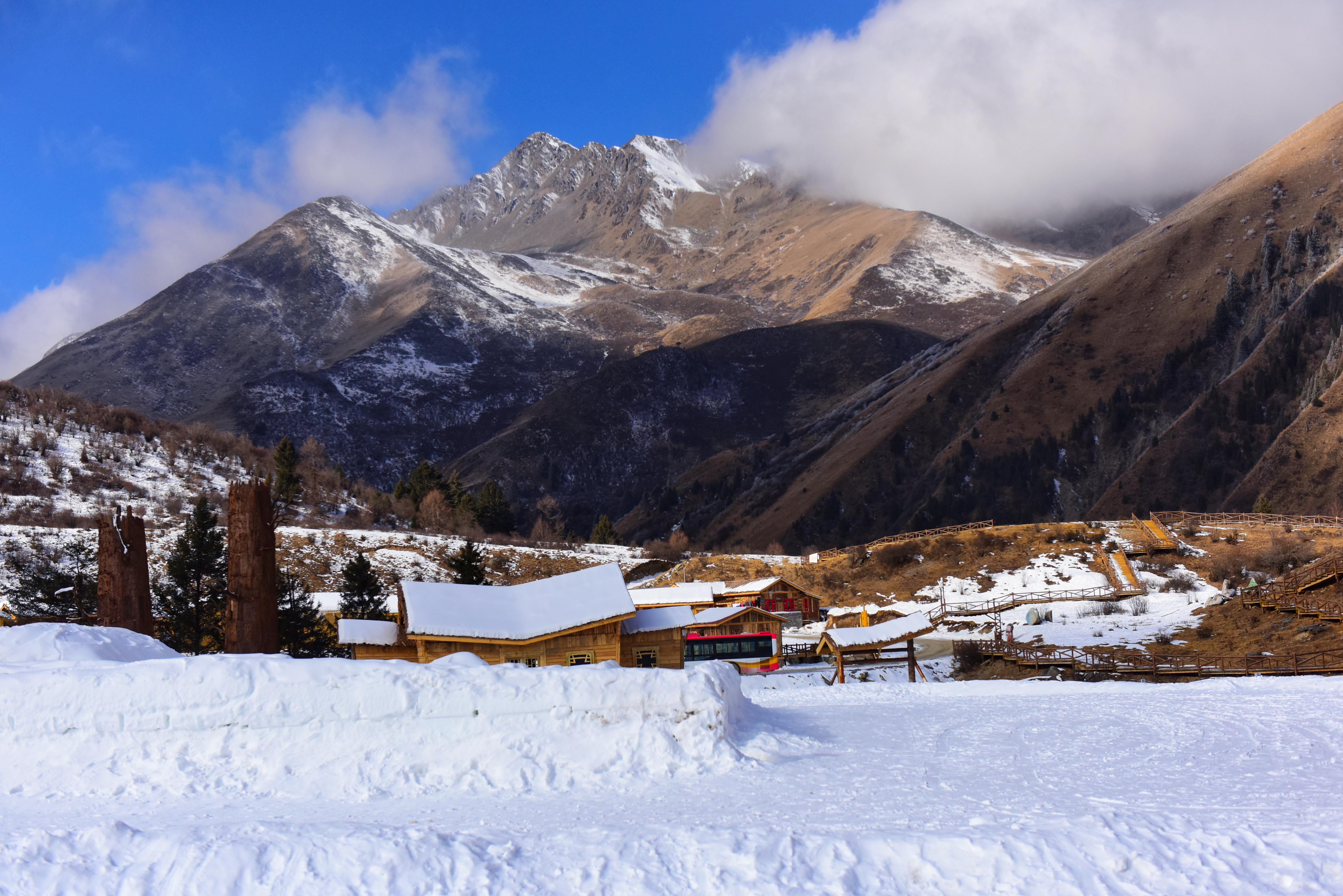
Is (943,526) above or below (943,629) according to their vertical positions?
above

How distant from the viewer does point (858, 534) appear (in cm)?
11425

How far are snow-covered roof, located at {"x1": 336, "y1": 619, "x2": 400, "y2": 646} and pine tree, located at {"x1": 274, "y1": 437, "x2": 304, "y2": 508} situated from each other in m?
31.5

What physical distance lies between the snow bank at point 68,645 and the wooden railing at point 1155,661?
29255mm

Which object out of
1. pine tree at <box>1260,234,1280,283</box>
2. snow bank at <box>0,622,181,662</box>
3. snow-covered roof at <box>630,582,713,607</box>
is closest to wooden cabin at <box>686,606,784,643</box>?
snow-covered roof at <box>630,582,713,607</box>

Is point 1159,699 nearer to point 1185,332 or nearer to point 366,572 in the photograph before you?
point 366,572

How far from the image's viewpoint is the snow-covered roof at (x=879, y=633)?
41.0 m

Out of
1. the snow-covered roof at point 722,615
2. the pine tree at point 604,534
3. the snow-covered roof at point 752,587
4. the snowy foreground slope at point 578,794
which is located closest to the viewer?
the snowy foreground slope at point 578,794

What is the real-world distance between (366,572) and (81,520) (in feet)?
78.9

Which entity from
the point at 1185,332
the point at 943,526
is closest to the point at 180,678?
the point at 943,526

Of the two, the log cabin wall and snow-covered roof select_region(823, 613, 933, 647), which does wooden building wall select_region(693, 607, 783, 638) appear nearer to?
snow-covered roof select_region(823, 613, 933, 647)

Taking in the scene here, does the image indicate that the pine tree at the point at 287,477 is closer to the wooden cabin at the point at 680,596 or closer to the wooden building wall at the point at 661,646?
the wooden cabin at the point at 680,596

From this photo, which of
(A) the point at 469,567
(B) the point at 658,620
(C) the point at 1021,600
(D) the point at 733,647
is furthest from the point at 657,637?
(C) the point at 1021,600

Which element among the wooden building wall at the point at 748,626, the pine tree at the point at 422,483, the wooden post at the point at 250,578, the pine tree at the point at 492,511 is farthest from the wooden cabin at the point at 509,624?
the pine tree at the point at 492,511

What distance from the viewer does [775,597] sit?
188ft
